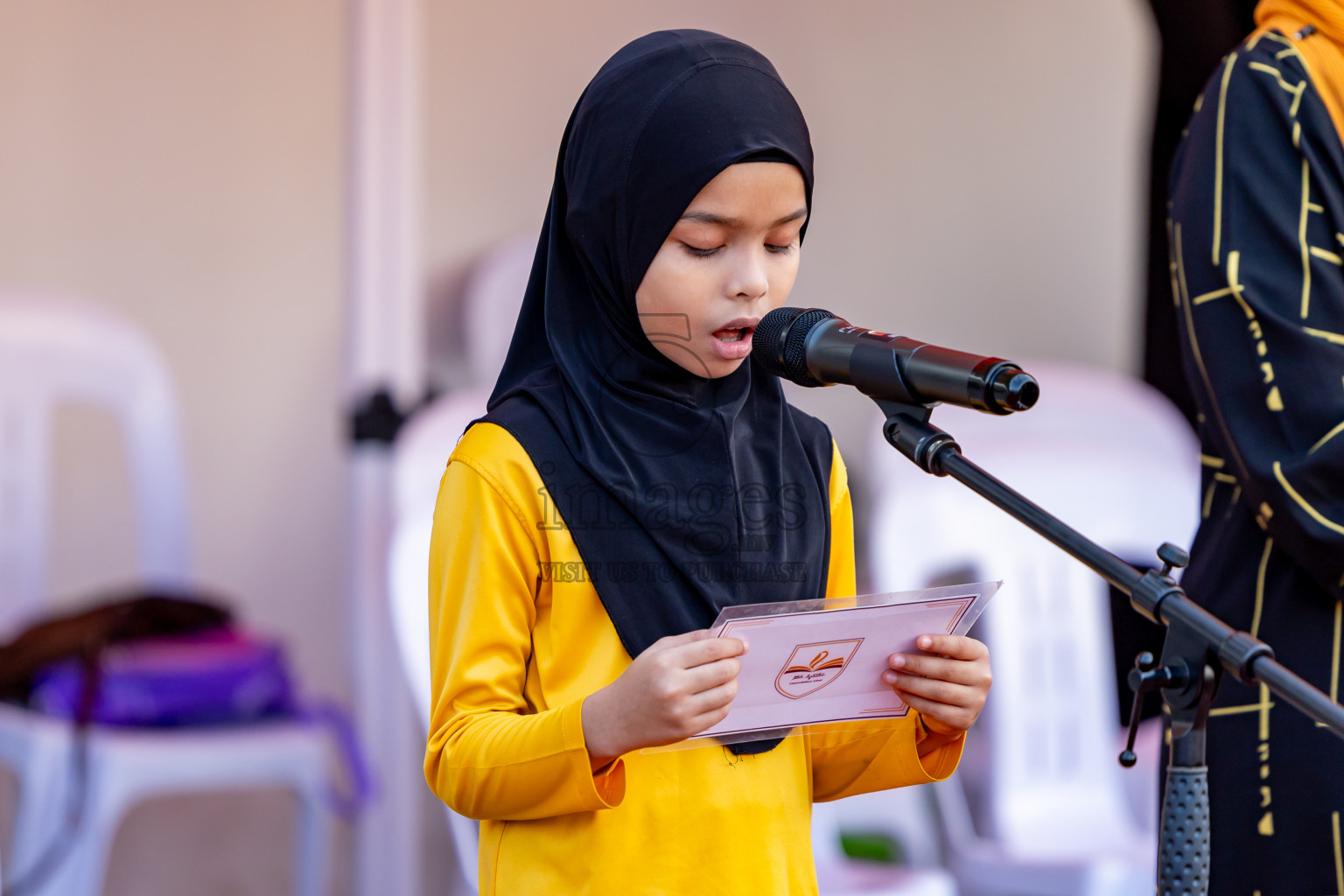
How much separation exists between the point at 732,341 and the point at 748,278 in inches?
1.7

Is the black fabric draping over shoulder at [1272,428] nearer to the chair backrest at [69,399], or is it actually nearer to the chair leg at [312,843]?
the chair leg at [312,843]

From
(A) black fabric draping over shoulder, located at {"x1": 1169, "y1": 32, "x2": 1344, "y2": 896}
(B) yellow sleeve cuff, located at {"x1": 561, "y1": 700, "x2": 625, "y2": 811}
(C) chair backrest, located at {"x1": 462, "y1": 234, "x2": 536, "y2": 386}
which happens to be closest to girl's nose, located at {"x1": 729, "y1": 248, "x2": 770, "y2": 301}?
(B) yellow sleeve cuff, located at {"x1": 561, "y1": 700, "x2": 625, "y2": 811}

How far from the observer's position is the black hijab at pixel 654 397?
0.87 metres

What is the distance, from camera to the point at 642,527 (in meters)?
0.89

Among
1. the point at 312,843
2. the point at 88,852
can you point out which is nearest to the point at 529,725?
A: the point at 88,852

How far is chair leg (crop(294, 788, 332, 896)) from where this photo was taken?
79.4 inches

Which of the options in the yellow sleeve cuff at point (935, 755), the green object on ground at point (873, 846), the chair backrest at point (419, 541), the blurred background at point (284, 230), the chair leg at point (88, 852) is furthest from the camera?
the green object on ground at point (873, 846)

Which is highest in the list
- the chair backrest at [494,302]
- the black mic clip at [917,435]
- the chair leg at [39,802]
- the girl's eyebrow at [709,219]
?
the chair backrest at [494,302]

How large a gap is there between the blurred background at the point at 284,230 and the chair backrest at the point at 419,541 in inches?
12.3

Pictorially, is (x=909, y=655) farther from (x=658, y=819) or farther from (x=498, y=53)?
(x=498, y=53)

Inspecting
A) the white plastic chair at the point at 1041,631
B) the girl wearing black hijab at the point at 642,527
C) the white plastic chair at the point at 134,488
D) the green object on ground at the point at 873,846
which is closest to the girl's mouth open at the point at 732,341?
the girl wearing black hijab at the point at 642,527

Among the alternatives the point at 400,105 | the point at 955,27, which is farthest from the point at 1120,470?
the point at 400,105

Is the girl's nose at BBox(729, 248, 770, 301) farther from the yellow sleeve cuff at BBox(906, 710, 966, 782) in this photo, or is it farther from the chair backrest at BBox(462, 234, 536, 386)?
the chair backrest at BBox(462, 234, 536, 386)

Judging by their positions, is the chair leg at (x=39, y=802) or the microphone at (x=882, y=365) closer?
the microphone at (x=882, y=365)
